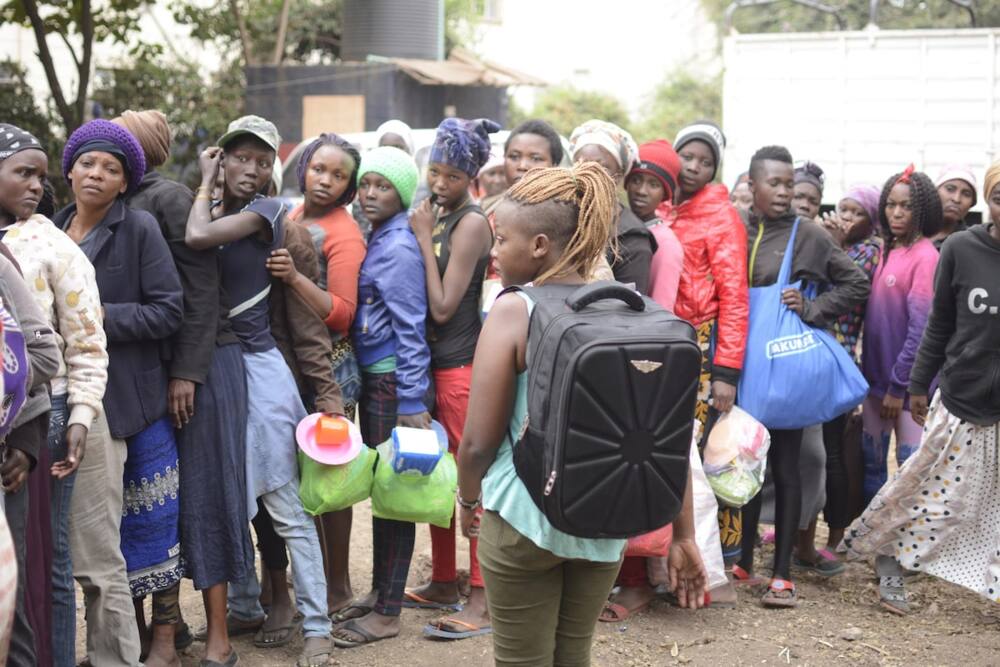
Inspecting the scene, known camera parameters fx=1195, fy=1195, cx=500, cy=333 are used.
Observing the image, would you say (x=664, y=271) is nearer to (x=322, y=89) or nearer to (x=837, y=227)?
(x=837, y=227)

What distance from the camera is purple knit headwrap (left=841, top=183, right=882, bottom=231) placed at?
628cm

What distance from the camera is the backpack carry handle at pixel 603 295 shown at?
9.39 ft

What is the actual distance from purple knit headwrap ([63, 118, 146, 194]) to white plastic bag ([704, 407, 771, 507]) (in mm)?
2726

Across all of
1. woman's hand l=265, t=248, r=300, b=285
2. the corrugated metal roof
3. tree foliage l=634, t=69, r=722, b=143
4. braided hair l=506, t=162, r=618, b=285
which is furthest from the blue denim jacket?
tree foliage l=634, t=69, r=722, b=143

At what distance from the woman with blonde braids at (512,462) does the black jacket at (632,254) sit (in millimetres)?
1715

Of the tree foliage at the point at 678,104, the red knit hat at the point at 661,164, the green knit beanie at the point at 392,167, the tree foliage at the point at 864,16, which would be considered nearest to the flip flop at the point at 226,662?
the green knit beanie at the point at 392,167

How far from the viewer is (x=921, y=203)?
580 centimetres

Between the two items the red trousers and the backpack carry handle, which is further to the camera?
the red trousers

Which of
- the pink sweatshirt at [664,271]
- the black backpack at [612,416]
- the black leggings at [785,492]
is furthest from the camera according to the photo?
the black leggings at [785,492]

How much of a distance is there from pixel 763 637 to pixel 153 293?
2.88 m

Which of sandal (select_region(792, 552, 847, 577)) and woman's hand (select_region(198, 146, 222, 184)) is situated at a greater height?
woman's hand (select_region(198, 146, 222, 184))

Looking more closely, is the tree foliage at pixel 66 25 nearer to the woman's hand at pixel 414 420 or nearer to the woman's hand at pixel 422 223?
the woman's hand at pixel 422 223

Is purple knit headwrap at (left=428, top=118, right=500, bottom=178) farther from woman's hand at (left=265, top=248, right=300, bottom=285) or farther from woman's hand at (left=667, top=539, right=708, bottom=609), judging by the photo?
woman's hand at (left=667, top=539, right=708, bottom=609)

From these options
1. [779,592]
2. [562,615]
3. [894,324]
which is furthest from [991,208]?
[562,615]
